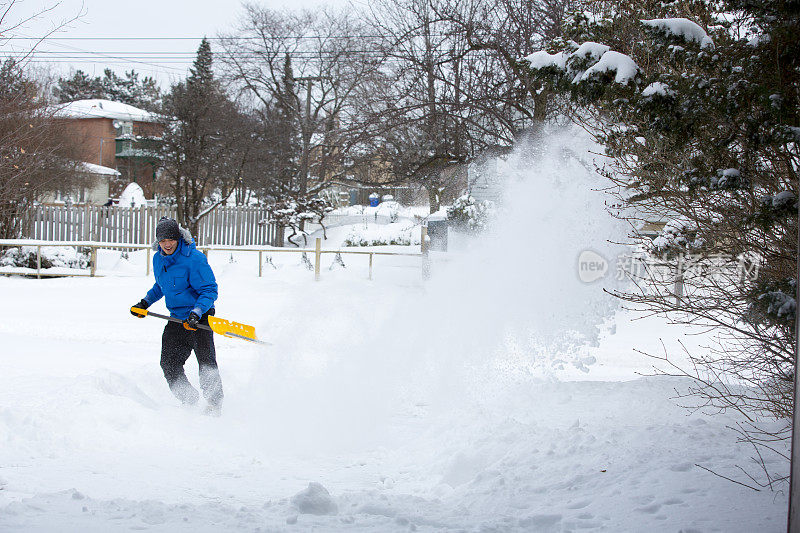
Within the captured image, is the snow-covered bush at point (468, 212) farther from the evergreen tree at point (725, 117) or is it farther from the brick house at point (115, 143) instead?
the brick house at point (115, 143)

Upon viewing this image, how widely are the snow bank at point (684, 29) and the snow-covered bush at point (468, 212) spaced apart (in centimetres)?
1114

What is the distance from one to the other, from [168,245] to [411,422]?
242 centimetres

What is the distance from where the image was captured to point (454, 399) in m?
6.57

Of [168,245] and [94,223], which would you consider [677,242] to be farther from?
[94,223]

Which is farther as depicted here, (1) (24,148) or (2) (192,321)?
(1) (24,148)

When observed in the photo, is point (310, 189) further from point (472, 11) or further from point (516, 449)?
point (516, 449)

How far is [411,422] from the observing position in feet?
19.8

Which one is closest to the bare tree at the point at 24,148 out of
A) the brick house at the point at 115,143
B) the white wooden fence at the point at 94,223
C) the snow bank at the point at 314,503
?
the white wooden fence at the point at 94,223

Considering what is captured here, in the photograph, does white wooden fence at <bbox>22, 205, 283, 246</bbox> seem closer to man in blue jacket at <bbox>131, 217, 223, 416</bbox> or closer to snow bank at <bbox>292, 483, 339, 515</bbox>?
man in blue jacket at <bbox>131, 217, 223, 416</bbox>

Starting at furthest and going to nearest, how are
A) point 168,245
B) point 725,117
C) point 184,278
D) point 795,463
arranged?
point 184,278 < point 168,245 < point 725,117 < point 795,463

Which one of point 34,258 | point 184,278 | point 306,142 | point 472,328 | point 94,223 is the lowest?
point 472,328

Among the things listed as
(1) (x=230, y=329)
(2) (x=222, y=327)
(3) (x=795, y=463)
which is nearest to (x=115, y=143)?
(1) (x=230, y=329)

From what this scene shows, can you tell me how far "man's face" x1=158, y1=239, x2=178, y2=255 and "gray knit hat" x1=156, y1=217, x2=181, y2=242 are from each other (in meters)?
0.03

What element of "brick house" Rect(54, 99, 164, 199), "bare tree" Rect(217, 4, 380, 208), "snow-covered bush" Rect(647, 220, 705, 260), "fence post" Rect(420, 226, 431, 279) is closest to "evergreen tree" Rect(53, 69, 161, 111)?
"brick house" Rect(54, 99, 164, 199)
